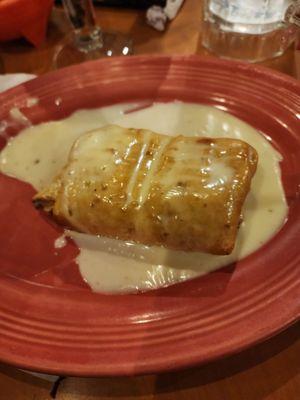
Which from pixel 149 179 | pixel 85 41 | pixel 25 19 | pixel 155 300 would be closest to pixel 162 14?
pixel 85 41

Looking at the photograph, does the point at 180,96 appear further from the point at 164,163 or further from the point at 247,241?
the point at 247,241

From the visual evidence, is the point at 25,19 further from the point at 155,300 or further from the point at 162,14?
the point at 155,300

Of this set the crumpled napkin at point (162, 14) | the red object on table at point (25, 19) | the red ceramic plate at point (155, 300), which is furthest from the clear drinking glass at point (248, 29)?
the red object on table at point (25, 19)

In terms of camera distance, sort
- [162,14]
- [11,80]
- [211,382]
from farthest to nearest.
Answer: [162,14] → [11,80] → [211,382]

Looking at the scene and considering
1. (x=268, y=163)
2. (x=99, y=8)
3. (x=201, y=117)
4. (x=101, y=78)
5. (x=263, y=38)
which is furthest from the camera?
(x=99, y=8)

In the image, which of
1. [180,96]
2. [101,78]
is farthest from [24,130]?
[180,96]

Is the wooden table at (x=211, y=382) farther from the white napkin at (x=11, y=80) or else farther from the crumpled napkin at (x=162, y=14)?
the crumpled napkin at (x=162, y=14)
